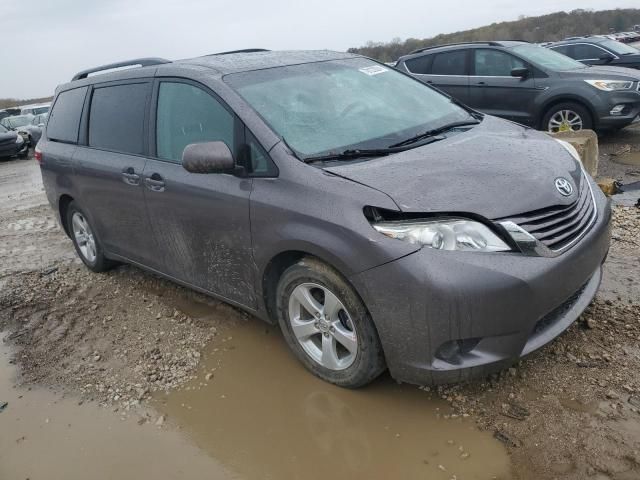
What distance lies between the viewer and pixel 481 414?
2709mm

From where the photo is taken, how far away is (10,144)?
16859 millimetres

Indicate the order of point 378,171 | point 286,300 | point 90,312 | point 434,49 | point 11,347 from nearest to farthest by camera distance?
1. point 378,171
2. point 286,300
3. point 11,347
4. point 90,312
5. point 434,49

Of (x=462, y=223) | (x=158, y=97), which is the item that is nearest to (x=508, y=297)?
(x=462, y=223)

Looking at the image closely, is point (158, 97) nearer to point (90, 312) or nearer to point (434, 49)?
point (90, 312)

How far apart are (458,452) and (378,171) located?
1362 millimetres

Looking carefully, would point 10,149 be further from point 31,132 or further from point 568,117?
point 568,117

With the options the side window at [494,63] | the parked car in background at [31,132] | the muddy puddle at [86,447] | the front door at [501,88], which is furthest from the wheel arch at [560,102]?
the parked car in background at [31,132]

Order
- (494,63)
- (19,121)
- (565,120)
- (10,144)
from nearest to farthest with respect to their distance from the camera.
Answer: (565,120), (494,63), (10,144), (19,121)

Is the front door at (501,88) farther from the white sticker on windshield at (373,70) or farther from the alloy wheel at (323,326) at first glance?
the alloy wheel at (323,326)

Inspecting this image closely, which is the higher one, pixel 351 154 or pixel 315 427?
pixel 351 154

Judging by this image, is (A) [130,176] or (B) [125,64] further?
(B) [125,64]

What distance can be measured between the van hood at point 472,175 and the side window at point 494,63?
596cm

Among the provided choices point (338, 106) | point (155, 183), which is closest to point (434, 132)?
point (338, 106)

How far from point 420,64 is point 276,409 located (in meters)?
7.80
